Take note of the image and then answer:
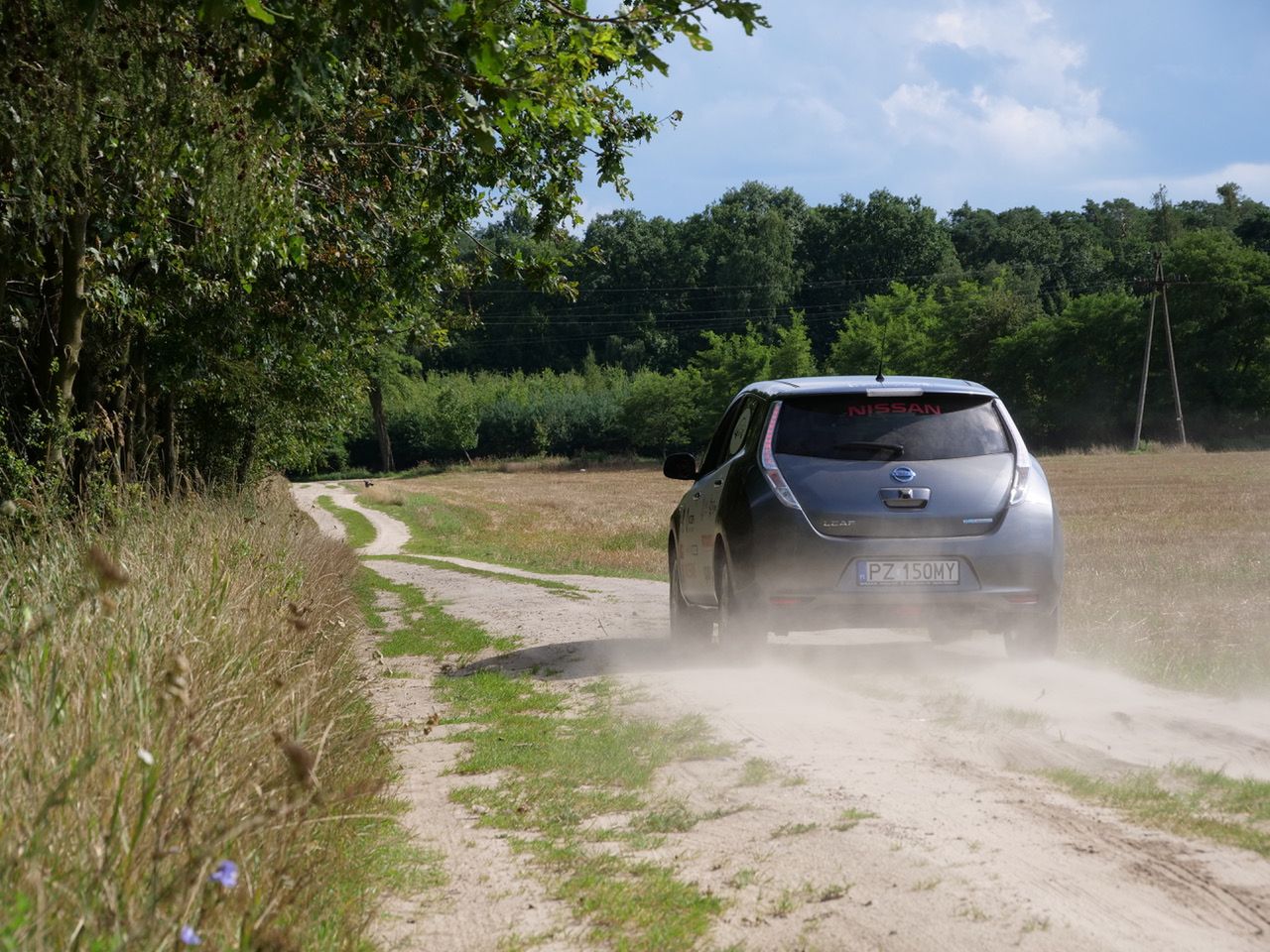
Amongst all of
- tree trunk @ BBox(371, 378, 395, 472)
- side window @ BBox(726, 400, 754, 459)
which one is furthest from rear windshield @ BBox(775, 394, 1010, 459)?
tree trunk @ BBox(371, 378, 395, 472)

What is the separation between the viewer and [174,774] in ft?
12.6

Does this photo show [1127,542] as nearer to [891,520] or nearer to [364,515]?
[891,520]

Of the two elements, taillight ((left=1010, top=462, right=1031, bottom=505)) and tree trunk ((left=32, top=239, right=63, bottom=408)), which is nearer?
Answer: taillight ((left=1010, top=462, right=1031, bottom=505))

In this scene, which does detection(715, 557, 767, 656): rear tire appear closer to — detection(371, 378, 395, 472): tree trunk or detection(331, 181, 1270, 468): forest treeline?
detection(331, 181, 1270, 468): forest treeline

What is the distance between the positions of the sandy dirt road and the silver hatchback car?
42 centimetres

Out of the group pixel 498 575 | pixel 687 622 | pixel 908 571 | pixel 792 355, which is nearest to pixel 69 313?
pixel 687 622

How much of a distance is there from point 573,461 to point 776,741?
103388mm

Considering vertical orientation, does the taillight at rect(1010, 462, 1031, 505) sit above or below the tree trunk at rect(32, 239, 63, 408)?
below

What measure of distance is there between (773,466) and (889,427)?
2.58 ft

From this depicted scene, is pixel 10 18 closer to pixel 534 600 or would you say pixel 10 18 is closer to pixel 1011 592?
pixel 1011 592

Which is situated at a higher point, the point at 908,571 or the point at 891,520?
the point at 891,520

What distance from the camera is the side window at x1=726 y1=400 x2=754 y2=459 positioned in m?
10.1

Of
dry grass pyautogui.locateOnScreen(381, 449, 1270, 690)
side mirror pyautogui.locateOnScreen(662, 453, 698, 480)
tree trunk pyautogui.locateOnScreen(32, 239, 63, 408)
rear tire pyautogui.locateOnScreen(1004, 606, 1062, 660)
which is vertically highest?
tree trunk pyautogui.locateOnScreen(32, 239, 63, 408)

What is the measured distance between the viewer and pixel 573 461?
→ 110 m
